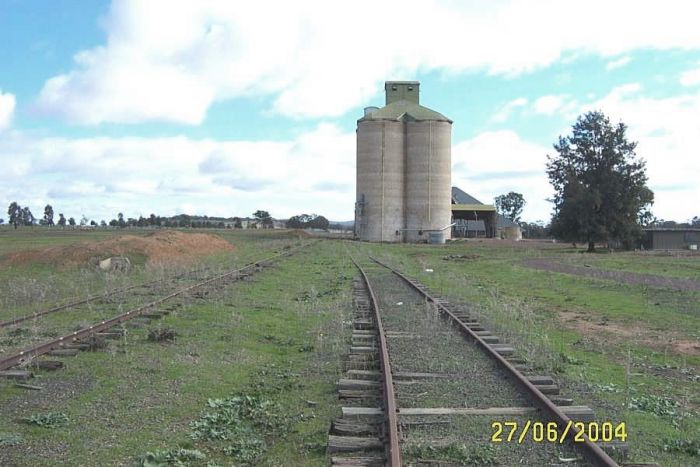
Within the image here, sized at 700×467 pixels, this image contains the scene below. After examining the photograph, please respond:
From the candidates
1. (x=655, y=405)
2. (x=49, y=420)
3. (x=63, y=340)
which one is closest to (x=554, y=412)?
(x=655, y=405)

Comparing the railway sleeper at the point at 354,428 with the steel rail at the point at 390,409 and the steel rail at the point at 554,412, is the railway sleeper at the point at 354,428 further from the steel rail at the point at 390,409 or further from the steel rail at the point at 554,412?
the steel rail at the point at 554,412

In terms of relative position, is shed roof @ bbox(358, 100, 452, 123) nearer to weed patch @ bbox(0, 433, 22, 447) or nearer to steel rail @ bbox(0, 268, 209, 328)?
steel rail @ bbox(0, 268, 209, 328)

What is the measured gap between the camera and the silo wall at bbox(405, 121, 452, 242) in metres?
83.1

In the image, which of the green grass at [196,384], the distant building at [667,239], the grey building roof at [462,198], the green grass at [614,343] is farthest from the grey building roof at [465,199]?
the green grass at [196,384]

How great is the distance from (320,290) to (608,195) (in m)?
47.6

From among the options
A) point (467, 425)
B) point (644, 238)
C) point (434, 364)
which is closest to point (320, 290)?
point (434, 364)

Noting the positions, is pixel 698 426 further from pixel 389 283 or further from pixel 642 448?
pixel 389 283

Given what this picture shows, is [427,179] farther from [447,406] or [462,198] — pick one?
[447,406]

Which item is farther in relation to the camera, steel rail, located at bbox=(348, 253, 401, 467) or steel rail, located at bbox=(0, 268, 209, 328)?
steel rail, located at bbox=(0, 268, 209, 328)

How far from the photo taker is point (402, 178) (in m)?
84.3

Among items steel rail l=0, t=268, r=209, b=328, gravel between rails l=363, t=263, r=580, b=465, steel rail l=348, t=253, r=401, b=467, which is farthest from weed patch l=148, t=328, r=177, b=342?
gravel between rails l=363, t=263, r=580, b=465

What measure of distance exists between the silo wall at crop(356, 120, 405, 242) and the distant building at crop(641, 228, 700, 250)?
28.3m

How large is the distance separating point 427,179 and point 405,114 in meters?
9.44
